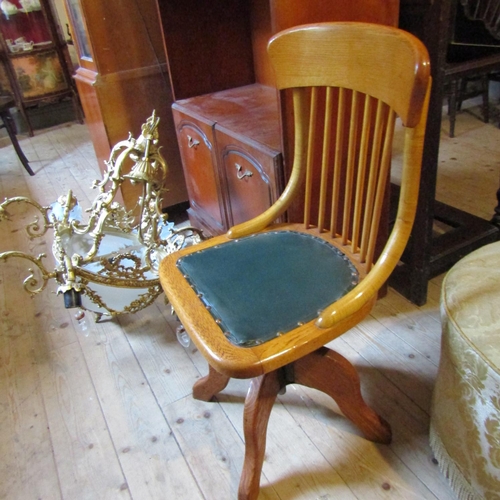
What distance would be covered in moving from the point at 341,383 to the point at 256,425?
0.22 meters

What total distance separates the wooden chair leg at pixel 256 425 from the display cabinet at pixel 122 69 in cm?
135

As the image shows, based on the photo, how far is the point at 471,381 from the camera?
32.9 inches

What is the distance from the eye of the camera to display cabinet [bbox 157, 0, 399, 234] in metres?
1.38

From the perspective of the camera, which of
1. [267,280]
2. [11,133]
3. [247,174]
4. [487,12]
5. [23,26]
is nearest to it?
[267,280]

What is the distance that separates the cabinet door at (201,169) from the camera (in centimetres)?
163

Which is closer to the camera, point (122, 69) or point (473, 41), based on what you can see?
point (473, 41)

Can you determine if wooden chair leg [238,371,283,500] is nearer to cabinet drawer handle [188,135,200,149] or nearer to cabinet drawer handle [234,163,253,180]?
cabinet drawer handle [234,163,253,180]

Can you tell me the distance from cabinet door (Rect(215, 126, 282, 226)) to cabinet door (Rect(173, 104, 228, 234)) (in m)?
0.07

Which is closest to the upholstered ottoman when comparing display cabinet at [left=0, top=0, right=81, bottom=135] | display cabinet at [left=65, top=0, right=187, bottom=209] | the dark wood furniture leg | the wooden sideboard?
the wooden sideboard

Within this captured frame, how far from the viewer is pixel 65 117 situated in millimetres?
4422

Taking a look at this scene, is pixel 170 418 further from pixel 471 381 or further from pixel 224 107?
pixel 224 107

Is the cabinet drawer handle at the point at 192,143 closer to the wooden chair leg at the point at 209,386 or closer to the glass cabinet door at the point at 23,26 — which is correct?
the wooden chair leg at the point at 209,386

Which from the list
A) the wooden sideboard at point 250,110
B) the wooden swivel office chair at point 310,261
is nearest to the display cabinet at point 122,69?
the wooden sideboard at point 250,110

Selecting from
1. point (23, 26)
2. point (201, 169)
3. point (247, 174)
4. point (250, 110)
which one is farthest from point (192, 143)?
point (23, 26)
